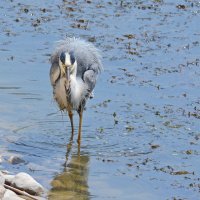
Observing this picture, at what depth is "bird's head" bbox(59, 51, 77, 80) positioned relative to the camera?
31.7 ft

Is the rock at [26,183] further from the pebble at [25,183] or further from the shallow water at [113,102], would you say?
the shallow water at [113,102]

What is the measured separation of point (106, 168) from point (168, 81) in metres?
3.17

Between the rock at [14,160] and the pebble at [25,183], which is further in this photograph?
the rock at [14,160]

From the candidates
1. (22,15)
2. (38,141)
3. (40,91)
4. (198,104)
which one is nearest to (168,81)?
(198,104)

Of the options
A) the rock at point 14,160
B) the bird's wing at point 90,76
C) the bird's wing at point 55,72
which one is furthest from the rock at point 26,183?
the bird's wing at point 90,76

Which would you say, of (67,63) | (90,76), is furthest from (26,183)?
(90,76)

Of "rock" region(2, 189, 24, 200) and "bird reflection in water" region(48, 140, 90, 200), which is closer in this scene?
"rock" region(2, 189, 24, 200)

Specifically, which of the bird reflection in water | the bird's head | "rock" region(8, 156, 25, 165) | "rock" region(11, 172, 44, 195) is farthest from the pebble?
the bird's head

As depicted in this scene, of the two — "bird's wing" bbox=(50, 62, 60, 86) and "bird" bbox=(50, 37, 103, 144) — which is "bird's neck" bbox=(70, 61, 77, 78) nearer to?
"bird" bbox=(50, 37, 103, 144)

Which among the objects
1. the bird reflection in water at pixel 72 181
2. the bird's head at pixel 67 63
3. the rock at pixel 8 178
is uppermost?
the bird's head at pixel 67 63

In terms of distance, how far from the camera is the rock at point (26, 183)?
8023 millimetres

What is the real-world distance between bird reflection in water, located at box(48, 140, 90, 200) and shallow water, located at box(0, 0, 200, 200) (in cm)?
1

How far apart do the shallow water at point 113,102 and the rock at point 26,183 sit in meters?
0.27

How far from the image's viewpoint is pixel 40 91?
11.4 meters
